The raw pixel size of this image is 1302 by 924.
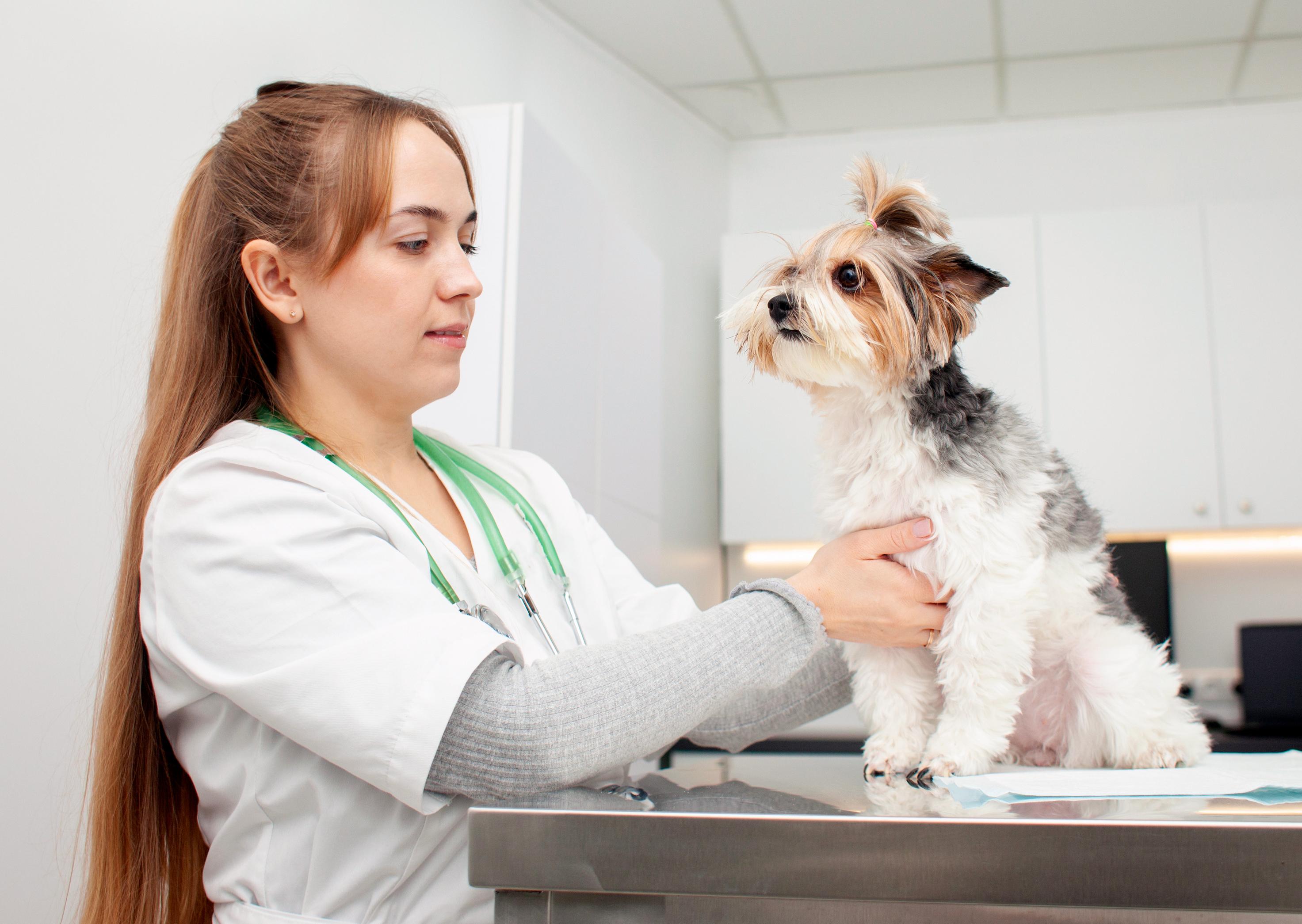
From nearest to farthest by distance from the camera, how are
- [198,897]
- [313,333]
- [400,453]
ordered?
[198,897] → [313,333] → [400,453]

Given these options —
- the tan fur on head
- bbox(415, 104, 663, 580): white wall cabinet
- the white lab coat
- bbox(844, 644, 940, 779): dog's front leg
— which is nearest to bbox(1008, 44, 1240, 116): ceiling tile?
bbox(415, 104, 663, 580): white wall cabinet

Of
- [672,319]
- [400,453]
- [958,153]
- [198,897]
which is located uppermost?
[958,153]

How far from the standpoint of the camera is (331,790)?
0.91 metres

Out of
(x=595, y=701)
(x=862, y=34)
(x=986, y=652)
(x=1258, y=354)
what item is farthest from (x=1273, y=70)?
(x=595, y=701)

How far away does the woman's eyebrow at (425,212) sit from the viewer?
1101 millimetres

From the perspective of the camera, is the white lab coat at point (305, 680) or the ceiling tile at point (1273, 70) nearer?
the white lab coat at point (305, 680)

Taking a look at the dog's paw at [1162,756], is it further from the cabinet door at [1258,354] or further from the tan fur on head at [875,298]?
the cabinet door at [1258,354]

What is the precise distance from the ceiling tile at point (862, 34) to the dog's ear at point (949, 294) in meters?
2.52

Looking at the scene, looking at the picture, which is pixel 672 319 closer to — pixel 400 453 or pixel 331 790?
pixel 400 453

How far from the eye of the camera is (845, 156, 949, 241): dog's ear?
3.71 feet

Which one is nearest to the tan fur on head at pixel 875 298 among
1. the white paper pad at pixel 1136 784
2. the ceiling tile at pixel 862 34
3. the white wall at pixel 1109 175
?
the white paper pad at pixel 1136 784

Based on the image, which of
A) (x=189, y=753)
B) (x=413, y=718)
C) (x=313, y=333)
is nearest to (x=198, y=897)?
(x=189, y=753)

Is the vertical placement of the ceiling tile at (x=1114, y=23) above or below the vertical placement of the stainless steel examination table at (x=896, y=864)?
above

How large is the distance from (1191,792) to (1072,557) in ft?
1.35
